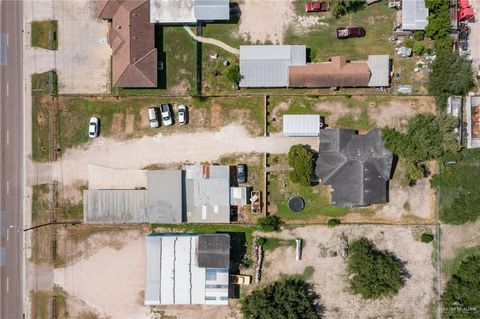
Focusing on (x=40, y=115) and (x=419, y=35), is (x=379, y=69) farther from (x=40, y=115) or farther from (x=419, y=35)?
(x=40, y=115)

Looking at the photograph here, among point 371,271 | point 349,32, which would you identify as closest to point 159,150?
A: point 349,32

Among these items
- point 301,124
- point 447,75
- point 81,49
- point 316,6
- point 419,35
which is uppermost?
point 316,6

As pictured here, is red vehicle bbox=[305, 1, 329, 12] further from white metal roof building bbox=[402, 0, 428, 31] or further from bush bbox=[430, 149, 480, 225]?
bush bbox=[430, 149, 480, 225]

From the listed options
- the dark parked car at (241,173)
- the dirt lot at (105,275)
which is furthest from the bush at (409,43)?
the dirt lot at (105,275)

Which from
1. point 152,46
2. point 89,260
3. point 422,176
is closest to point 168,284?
point 89,260

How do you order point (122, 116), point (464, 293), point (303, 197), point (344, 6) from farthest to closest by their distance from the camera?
point (122, 116)
point (303, 197)
point (344, 6)
point (464, 293)

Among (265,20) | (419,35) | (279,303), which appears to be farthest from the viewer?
(265,20)
